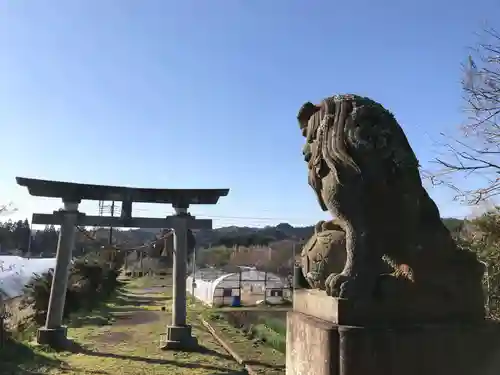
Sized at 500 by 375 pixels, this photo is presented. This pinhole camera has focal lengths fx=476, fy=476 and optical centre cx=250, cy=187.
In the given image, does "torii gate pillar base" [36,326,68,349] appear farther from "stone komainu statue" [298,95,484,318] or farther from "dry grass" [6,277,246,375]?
"stone komainu statue" [298,95,484,318]

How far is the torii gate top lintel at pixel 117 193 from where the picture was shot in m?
11.1

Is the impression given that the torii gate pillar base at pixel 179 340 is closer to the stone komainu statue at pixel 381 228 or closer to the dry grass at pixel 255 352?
the dry grass at pixel 255 352

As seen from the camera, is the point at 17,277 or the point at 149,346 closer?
the point at 149,346

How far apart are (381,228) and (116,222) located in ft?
31.5

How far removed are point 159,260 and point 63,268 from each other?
3944cm

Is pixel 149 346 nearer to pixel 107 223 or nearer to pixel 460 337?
pixel 107 223

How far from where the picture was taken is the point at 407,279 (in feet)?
9.25

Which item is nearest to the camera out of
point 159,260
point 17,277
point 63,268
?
point 63,268

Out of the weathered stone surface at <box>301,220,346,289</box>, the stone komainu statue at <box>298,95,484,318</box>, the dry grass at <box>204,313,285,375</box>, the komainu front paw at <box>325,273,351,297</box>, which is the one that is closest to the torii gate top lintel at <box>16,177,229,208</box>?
the dry grass at <box>204,313,285,375</box>

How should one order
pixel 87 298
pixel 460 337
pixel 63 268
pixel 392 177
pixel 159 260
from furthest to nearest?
pixel 159 260 → pixel 87 298 → pixel 63 268 → pixel 392 177 → pixel 460 337

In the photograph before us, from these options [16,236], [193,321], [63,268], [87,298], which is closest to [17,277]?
[87,298]

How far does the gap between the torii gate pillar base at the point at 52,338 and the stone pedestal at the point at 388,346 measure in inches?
359

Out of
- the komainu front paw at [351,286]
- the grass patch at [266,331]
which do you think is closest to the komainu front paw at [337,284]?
the komainu front paw at [351,286]

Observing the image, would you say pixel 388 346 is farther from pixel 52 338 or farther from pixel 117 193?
pixel 117 193
